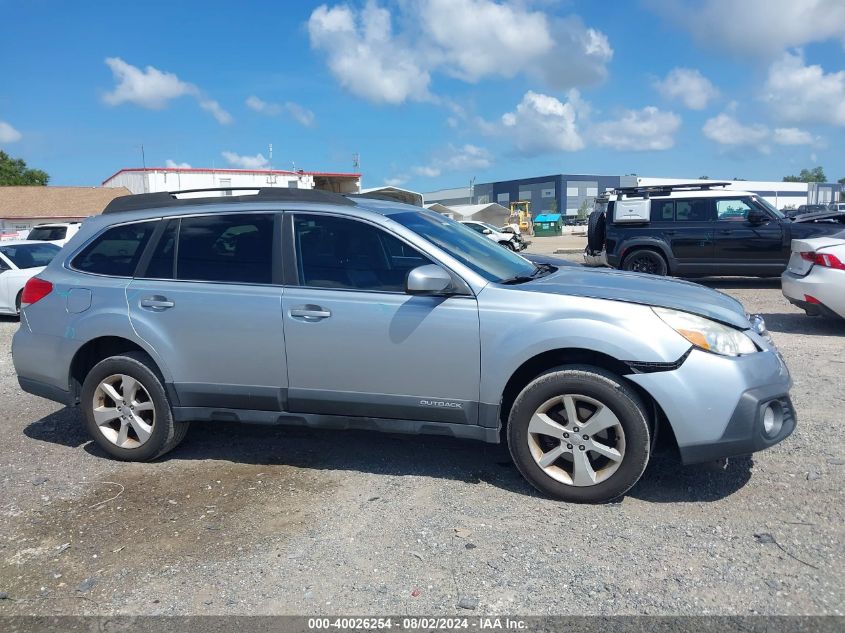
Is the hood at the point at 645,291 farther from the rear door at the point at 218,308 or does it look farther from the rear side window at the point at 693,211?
the rear side window at the point at 693,211

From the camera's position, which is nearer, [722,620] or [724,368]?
[722,620]

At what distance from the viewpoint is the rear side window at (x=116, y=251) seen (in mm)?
4727

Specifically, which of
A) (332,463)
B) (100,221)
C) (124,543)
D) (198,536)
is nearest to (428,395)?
(332,463)

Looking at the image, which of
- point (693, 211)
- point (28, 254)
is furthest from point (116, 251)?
point (693, 211)

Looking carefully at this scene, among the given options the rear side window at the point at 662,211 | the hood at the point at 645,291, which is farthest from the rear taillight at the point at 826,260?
the rear side window at the point at 662,211

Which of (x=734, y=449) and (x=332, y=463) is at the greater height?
(x=734, y=449)

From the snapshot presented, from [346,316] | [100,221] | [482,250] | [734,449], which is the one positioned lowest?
[734,449]

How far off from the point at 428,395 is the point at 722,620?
1.89 meters

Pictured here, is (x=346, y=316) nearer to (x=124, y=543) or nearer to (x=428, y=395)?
(x=428, y=395)

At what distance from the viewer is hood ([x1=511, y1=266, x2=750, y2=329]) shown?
3854 mm

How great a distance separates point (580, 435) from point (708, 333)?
886 mm

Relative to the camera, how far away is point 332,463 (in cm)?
464

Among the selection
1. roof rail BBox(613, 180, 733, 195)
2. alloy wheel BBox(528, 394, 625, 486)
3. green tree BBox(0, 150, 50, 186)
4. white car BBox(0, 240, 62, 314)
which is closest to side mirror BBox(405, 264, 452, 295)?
alloy wheel BBox(528, 394, 625, 486)

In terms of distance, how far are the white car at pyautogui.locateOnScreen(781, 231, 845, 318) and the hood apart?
4.52m
